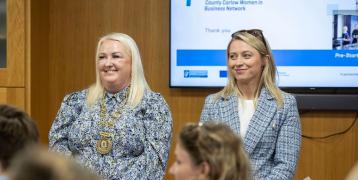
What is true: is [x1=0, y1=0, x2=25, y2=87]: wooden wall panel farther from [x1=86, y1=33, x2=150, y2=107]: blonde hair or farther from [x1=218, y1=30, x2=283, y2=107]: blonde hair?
[x1=218, y1=30, x2=283, y2=107]: blonde hair

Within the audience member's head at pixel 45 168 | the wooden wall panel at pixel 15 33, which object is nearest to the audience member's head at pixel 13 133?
the audience member's head at pixel 45 168

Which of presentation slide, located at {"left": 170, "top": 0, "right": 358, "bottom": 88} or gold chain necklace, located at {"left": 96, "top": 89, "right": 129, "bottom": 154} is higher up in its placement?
presentation slide, located at {"left": 170, "top": 0, "right": 358, "bottom": 88}

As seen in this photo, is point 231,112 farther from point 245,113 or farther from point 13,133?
point 13,133

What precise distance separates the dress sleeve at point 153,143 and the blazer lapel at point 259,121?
1.36 feet

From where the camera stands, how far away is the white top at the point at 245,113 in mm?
2457

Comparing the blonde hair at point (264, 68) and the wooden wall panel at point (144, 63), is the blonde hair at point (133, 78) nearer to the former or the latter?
the blonde hair at point (264, 68)

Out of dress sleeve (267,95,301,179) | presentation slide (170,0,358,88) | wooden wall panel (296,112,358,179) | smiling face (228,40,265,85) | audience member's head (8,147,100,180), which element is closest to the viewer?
audience member's head (8,147,100,180)

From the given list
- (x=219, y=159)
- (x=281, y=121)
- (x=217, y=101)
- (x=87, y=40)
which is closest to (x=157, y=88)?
(x=87, y=40)

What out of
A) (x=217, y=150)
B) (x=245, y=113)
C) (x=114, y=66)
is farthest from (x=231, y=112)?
(x=217, y=150)

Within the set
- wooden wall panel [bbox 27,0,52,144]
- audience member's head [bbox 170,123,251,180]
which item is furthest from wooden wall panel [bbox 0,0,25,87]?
audience member's head [bbox 170,123,251,180]

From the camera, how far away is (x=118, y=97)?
2.64 metres

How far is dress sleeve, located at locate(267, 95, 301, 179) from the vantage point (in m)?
2.39

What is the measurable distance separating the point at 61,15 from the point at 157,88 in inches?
33.3

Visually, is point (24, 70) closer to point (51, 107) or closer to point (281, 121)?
point (51, 107)
